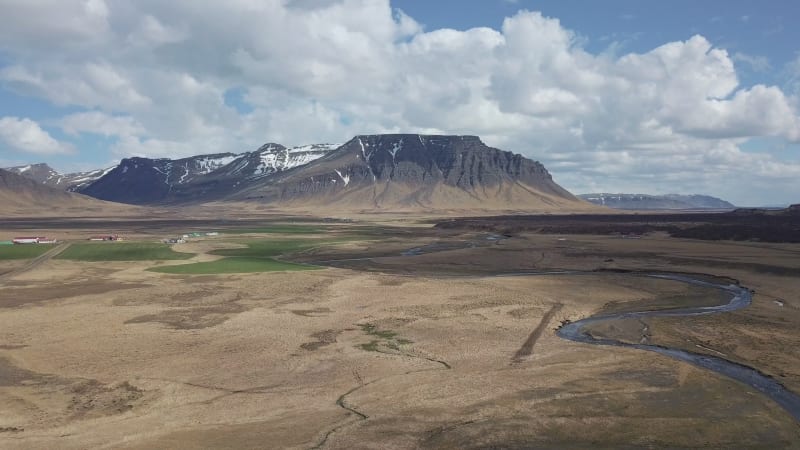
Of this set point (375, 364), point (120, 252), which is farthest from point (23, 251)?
point (375, 364)

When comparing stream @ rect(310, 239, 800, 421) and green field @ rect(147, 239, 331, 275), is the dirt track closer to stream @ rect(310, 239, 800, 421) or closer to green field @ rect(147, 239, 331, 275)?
green field @ rect(147, 239, 331, 275)

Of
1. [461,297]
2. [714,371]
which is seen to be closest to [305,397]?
[714,371]

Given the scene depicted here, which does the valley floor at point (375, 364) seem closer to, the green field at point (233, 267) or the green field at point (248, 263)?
the green field at point (233, 267)

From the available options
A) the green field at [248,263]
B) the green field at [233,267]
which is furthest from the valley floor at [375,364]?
the green field at [248,263]

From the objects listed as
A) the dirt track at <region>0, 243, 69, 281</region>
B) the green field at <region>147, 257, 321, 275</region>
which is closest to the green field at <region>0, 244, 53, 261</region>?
the dirt track at <region>0, 243, 69, 281</region>

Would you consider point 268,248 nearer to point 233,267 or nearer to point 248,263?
point 248,263

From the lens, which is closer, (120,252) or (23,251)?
(120,252)
